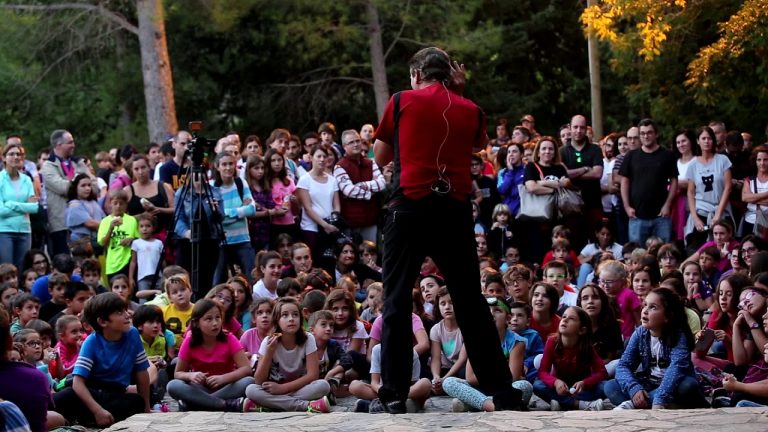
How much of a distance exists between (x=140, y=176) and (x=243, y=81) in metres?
9.86

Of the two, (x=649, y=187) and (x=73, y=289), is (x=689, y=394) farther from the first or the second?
(x=649, y=187)

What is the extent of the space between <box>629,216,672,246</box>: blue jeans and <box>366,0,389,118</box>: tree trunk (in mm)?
8355

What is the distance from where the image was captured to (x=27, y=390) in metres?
6.94

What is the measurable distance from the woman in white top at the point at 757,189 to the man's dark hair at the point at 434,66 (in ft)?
22.2

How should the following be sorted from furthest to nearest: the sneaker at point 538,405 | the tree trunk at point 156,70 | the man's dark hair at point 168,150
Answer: the tree trunk at point 156,70 < the man's dark hair at point 168,150 < the sneaker at point 538,405

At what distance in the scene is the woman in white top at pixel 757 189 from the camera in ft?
43.1

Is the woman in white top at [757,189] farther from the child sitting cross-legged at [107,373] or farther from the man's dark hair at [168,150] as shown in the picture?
the child sitting cross-legged at [107,373]

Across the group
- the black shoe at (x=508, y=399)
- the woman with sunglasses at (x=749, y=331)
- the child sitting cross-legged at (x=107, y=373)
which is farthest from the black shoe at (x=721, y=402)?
the child sitting cross-legged at (x=107, y=373)

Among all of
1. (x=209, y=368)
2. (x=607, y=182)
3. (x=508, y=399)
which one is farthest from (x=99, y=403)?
(x=607, y=182)

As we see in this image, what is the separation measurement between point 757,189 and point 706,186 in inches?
21.4

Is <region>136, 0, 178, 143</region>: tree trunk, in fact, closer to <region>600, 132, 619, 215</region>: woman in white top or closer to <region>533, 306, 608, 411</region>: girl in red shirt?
<region>600, 132, 619, 215</region>: woman in white top

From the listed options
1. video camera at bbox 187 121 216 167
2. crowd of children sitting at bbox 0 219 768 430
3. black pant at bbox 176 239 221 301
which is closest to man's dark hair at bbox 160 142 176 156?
black pant at bbox 176 239 221 301

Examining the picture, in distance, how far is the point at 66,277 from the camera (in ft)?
37.9

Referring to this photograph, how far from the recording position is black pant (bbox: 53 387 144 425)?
8.68m
